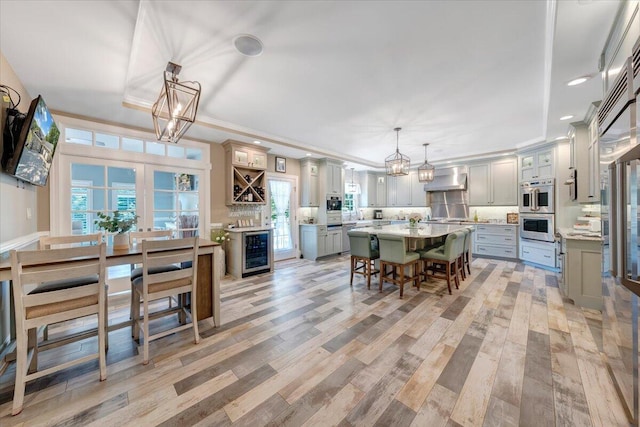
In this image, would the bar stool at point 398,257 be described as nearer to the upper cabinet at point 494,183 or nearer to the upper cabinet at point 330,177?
the upper cabinet at point 330,177

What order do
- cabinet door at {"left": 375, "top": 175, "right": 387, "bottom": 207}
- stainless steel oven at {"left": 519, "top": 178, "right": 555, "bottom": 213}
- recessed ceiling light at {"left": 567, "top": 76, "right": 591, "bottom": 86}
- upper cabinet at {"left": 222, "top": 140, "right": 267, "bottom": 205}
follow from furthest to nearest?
cabinet door at {"left": 375, "top": 175, "right": 387, "bottom": 207} < stainless steel oven at {"left": 519, "top": 178, "right": 555, "bottom": 213} < upper cabinet at {"left": 222, "top": 140, "right": 267, "bottom": 205} < recessed ceiling light at {"left": 567, "top": 76, "right": 591, "bottom": 86}

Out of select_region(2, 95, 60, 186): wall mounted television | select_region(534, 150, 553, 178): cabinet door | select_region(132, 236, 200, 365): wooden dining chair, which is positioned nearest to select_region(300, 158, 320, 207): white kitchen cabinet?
select_region(132, 236, 200, 365): wooden dining chair

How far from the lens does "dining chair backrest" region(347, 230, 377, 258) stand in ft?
12.5

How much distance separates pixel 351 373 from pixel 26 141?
3.28 m

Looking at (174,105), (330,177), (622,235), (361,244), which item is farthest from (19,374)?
(330,177)

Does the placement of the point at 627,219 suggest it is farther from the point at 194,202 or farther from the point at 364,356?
the point at 194,202

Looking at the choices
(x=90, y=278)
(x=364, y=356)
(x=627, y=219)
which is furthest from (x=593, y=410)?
(x=90, y=278)

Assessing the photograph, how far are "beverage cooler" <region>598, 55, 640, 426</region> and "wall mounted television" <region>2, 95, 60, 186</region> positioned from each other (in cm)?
419

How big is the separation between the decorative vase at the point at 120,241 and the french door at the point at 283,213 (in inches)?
132

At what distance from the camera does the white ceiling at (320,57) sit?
176 centimetres

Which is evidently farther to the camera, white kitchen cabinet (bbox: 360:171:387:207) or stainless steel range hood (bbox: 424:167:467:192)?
white kitchen cabinet (bbox: 360:171:387:207)

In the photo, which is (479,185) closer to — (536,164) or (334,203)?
(536,164)

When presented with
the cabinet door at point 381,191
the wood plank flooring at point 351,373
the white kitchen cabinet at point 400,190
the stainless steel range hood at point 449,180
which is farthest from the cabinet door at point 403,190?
the wood plank flooring at point 351,373

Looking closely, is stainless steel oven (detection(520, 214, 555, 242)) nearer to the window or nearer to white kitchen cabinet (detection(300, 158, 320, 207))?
the window
